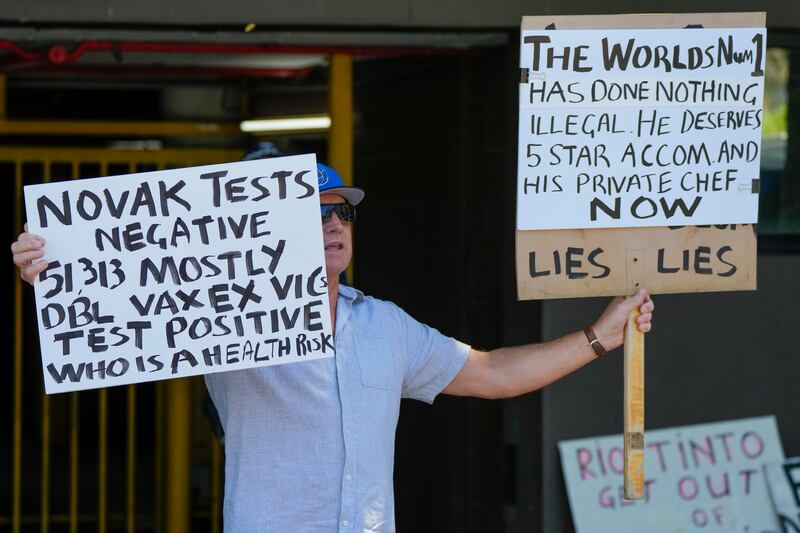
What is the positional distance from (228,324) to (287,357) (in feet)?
0.62

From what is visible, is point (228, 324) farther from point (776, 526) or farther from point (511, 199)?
point (776, 526)

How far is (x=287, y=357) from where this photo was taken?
10.1 feet

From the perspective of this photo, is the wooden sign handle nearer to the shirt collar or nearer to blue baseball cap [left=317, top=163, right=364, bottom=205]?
the shirt collar

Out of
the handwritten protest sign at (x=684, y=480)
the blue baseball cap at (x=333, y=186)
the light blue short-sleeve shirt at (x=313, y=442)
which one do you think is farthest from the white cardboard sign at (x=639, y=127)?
the handwritten protest sign at (x=684, y=480)

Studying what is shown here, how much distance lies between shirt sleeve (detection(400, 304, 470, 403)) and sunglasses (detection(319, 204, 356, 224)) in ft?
1.03

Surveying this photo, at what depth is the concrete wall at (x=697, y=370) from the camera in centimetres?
493

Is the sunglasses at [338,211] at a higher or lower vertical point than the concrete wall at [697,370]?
higher

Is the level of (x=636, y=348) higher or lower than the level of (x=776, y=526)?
higher

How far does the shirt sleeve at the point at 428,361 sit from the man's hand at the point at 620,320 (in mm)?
386

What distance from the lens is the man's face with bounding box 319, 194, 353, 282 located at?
333cm

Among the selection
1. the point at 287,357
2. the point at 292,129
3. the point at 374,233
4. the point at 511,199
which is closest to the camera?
the point at 287,357

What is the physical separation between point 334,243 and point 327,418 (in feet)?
1.59

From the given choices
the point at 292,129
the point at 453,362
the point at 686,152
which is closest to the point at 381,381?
the point at 453,362

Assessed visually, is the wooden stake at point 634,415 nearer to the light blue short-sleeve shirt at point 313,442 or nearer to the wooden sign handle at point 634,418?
the wooden sign handle at point 634,418
